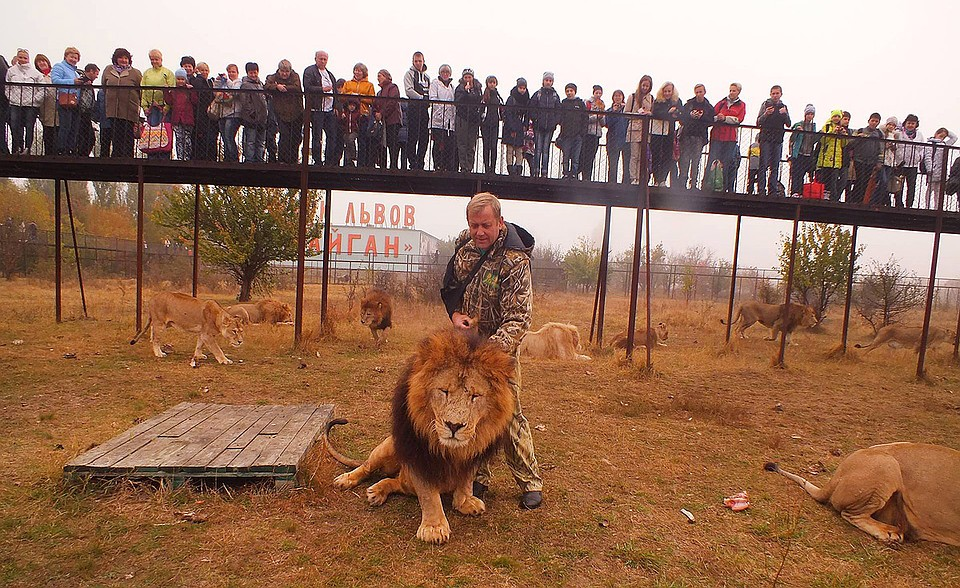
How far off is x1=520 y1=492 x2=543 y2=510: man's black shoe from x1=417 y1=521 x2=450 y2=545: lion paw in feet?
2.83

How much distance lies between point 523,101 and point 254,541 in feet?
32.4

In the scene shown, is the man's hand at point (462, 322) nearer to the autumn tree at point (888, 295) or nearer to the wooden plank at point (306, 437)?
the wooden plank at point (306, 437)

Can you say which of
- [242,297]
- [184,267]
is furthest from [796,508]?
[184,267]

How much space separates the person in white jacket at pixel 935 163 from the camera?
1116 centimetres

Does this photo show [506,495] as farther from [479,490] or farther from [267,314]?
[267,314]

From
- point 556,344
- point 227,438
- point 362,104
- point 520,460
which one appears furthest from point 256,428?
point 556,344

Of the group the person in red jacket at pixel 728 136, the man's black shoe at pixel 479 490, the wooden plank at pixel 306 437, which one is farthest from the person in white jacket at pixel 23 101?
the person in red jacket at pixel 728 136

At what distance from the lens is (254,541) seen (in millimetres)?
3436

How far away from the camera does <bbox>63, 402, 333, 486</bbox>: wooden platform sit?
4.00 m

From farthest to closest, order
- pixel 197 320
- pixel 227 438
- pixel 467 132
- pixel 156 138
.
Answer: pixel 467 132 → pixel 156 138 → pixel 197 320 → pixel 227 438

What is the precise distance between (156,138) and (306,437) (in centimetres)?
849

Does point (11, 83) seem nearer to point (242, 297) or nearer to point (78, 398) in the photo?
point (78, 398)

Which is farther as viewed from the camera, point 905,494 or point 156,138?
point 156,138

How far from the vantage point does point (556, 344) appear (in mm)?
11734
